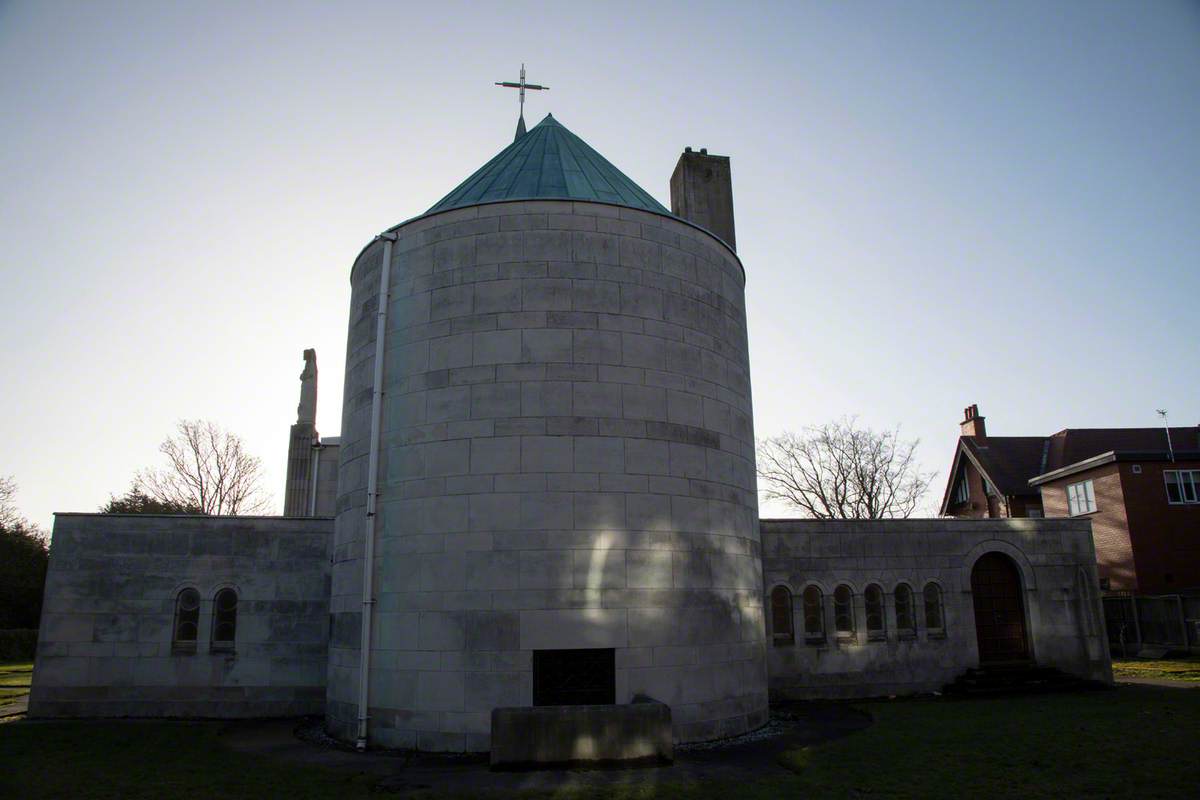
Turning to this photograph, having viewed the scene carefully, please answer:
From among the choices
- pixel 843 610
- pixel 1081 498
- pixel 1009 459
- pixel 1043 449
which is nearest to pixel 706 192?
pixel 843 610

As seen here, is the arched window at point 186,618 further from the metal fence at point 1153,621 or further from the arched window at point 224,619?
the metal fence at point 1153,621

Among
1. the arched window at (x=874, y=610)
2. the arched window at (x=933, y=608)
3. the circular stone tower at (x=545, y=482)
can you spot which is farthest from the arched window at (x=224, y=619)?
the arched window at (x=933, y=608)

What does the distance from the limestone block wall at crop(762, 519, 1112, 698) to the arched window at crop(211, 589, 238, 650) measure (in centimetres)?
1256

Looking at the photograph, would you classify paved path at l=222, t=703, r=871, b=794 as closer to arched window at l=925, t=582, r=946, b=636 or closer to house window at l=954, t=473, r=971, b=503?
arched window at l=925, t=582, r=946, b=636

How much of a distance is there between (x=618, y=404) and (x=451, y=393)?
116 inches

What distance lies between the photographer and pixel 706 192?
20344 mm

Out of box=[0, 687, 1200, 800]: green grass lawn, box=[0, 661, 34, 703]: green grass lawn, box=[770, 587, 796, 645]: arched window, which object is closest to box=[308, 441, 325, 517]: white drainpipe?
box=[0, 661, 34, 703]: green grass lawn

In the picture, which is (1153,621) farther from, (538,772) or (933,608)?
(538,772)

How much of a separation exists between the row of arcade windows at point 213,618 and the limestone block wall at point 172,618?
0.16 m

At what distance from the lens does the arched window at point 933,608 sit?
1944 cm

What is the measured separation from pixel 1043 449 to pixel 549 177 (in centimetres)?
3974

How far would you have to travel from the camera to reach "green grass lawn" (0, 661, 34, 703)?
20938 mm

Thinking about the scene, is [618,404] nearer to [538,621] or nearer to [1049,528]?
[538,621]

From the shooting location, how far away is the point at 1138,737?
497 inches
